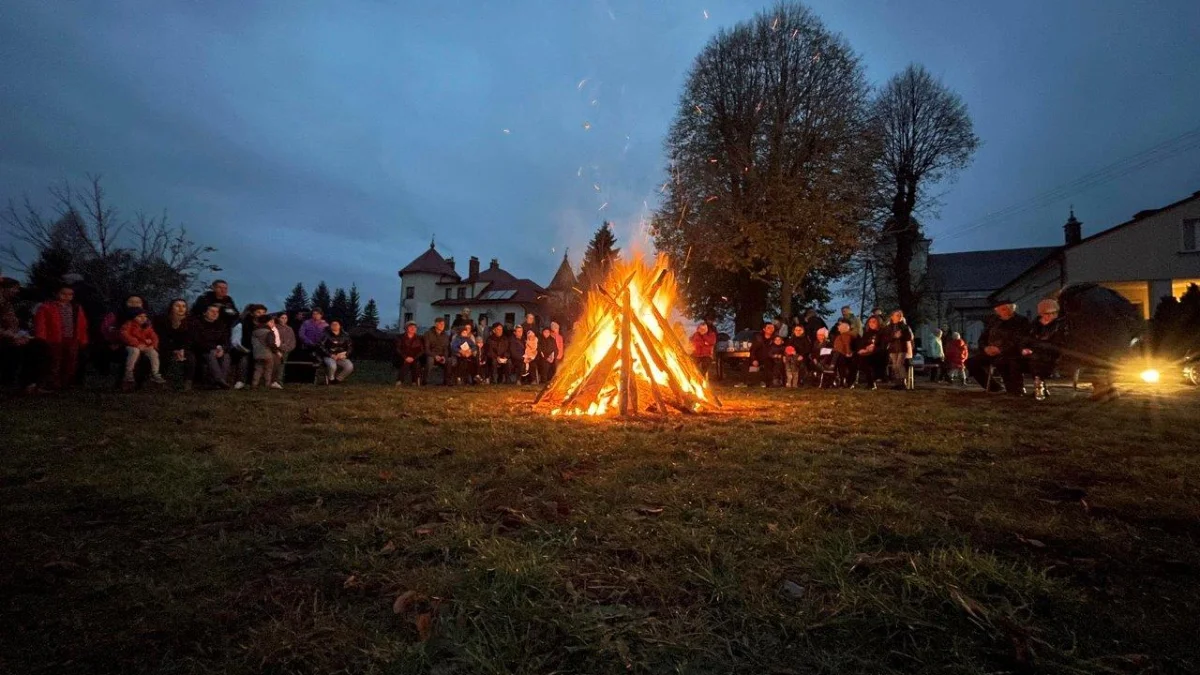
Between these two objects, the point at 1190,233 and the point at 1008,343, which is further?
the point at 1190,233

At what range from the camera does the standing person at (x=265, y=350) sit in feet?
39.9

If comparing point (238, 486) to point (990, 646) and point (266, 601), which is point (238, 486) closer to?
point (266, 601)

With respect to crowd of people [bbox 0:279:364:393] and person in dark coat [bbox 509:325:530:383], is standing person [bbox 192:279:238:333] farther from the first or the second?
person in dark coat [bbox 509:325:530:383]

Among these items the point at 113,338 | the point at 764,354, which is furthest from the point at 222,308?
the point at 764,354

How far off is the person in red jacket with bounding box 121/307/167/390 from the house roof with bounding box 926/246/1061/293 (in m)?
67.6

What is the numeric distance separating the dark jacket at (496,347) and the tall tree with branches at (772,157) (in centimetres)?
774

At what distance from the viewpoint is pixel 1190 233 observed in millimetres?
26484

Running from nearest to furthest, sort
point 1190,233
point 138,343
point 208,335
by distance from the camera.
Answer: point 138,343 < point 208,335 < point 1190,233

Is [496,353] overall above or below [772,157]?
below

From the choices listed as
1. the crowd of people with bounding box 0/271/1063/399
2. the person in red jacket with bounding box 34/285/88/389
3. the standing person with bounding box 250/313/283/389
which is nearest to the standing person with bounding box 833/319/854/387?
the crowd of people with bounding box 0/271/1063/399

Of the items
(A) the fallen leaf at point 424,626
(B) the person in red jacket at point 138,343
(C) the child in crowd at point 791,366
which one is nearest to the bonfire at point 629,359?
(A) the fallen leaf at point 424,626

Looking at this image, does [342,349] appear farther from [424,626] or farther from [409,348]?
[424,626]

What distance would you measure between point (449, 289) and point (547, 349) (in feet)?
172

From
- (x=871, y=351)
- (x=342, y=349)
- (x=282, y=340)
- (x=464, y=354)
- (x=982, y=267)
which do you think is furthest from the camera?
(x=982, y=267)
